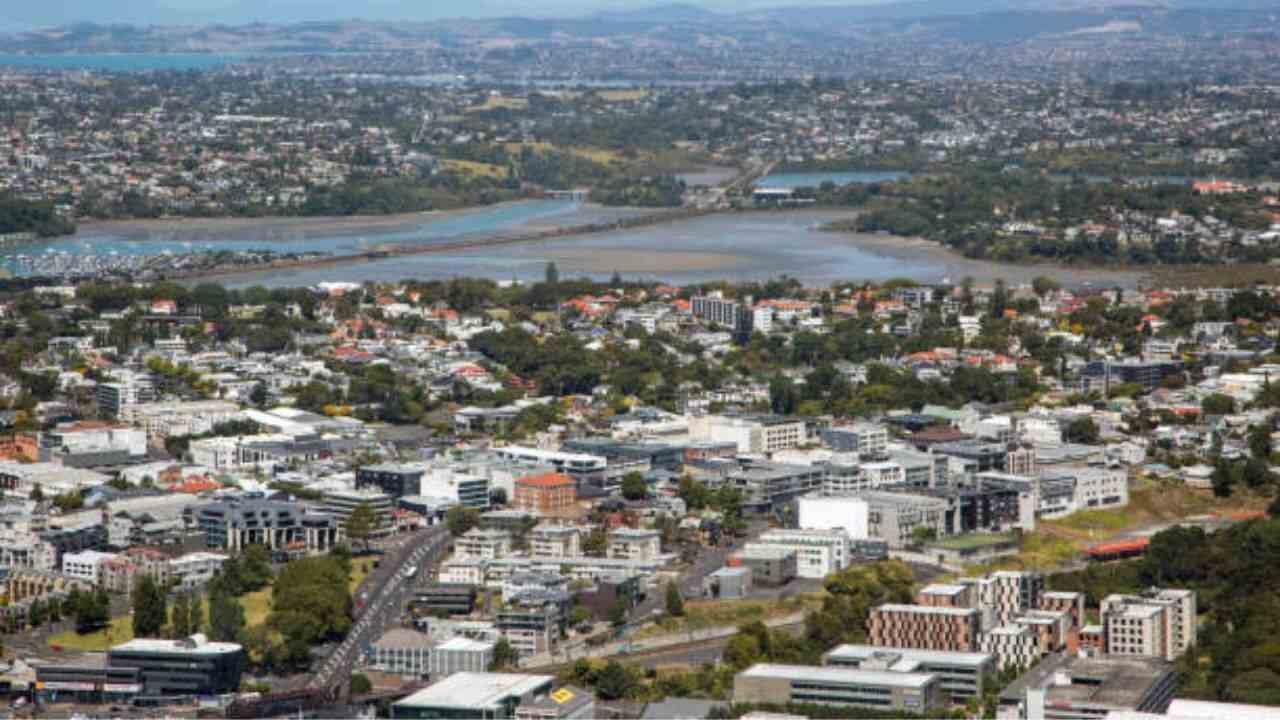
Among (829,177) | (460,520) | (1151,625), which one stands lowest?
(829,177)

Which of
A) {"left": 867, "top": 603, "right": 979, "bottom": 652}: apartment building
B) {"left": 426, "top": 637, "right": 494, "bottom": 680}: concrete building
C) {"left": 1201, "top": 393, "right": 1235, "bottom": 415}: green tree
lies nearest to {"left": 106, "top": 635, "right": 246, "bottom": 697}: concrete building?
{"left": 426, "top": 637, "right": 494, "bottom": 680}: concrete building

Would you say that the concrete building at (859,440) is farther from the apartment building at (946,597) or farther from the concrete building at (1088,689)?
the concrete building at (1088,689)

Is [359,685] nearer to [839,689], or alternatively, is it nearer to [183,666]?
[183,666]

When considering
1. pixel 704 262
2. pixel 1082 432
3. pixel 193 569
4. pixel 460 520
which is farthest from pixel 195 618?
pixel 704 262

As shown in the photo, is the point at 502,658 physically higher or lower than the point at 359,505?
higher

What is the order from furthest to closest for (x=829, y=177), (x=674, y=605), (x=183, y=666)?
(x=829, y=177), (x=674, y=605), (x=183, y=666)

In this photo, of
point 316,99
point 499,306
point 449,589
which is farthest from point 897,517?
point 316,99
